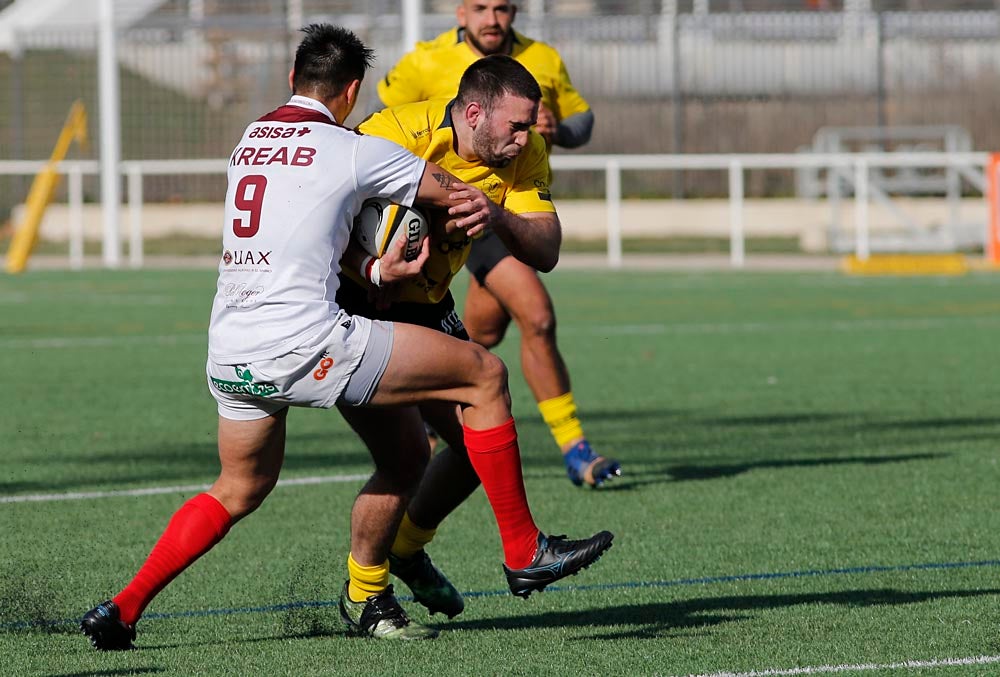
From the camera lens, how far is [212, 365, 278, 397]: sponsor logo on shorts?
15.8ft

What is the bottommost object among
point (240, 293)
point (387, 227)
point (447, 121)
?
point (240, 293)

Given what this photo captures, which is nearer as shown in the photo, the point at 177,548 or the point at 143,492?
the point at 177,548

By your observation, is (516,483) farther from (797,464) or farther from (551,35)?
(551,35)

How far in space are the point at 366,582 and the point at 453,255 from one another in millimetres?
1006

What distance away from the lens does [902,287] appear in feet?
Result: 66.7

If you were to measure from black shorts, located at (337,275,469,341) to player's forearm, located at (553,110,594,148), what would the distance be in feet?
10.6

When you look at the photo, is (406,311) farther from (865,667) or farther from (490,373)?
(865,667)

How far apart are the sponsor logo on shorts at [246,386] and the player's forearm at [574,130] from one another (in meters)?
4.00

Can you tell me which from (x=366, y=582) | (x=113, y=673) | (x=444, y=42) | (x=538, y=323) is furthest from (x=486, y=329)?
(x=113, y=673)

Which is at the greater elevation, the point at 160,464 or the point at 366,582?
the point at 366,582

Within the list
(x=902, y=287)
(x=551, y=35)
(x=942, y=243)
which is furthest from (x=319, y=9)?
(x=902, y=287)

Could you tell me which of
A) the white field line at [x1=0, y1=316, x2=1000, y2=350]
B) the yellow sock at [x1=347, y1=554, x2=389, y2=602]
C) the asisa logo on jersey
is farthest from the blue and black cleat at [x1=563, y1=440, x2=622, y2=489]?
the white field line at [x1=0, y1=316, x2=1000, y2=350]

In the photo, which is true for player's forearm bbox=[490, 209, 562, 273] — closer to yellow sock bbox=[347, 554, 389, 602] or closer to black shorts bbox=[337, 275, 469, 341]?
black shorts bbox=[337, 275, 469, 341]

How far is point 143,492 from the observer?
25.6 feet
